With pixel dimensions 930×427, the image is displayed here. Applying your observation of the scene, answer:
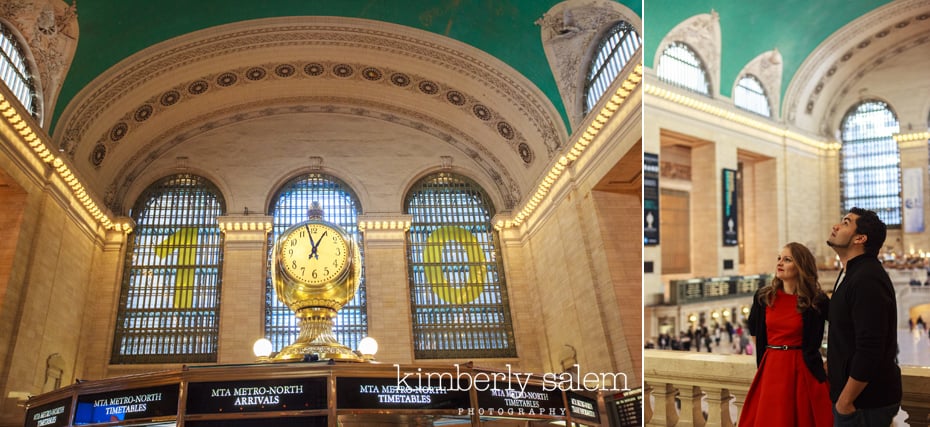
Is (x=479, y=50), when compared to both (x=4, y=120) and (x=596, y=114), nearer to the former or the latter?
(x=596, y=114)

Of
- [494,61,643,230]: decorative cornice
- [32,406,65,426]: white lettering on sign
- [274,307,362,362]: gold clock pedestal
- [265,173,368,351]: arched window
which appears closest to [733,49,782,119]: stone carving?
[494,61,643,230]: decorative cornice

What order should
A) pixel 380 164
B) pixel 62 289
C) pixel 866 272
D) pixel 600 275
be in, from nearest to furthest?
pixel 866 272
pixel 380 164
pixel 62 289
pixel 600 275

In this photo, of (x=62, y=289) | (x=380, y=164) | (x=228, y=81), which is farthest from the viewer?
(x=228, y=81)

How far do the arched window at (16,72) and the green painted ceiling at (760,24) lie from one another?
14139mm

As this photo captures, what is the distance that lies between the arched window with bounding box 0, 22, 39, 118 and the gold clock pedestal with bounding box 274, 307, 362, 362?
26.7 feet

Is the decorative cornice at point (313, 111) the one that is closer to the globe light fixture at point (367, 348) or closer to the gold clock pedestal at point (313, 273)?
the gold clock pedestal at point (313, 273)

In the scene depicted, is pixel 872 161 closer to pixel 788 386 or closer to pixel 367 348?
pixel 788 386

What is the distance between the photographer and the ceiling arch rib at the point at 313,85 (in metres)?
9.10

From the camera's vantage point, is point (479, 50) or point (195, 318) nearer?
point (195, 318)

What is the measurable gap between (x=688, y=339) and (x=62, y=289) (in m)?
14.3

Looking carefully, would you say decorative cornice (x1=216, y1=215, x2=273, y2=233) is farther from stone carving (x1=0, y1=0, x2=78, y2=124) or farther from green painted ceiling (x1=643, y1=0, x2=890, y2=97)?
green painted ceiling (x1=643, y1=0, x2=890, y2=97)

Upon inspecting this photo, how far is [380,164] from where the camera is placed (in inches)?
318

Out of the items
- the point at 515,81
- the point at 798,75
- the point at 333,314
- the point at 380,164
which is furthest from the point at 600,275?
the point at 798,75

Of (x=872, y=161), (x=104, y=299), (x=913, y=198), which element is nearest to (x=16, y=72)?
(x=104, y=299)
